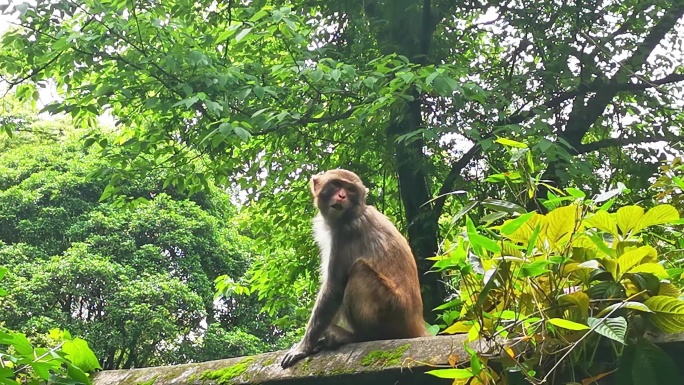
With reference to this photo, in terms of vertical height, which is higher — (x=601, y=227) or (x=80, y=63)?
(x=80, y=63)

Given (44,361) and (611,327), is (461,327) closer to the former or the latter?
(611,327)

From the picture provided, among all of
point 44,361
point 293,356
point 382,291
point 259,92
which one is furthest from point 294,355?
point 259,92

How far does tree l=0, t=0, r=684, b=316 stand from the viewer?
7.45 metres

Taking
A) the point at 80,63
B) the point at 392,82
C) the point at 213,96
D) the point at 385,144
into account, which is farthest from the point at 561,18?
the point at 80,63

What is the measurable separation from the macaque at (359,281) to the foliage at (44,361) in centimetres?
117

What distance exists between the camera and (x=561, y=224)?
2.21 metres

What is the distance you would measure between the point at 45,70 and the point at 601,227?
773cm

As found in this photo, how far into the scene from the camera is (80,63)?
26.8ft

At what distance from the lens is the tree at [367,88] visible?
7.45 m

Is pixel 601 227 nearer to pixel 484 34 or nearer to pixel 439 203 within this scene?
pixel 439 203

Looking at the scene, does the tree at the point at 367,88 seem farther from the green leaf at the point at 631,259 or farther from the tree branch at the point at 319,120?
the green leaf at the point at 631,259

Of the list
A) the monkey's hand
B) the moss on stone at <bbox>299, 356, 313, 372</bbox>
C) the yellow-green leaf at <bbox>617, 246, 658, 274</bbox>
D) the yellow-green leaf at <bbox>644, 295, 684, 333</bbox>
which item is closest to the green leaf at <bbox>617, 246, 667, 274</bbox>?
the yellow-green leaf at <bbox>617, 246, 658, 274</bbox>

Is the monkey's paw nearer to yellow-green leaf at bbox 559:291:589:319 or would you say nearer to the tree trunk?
yellow-green leaf at bbox 559:291:589:319

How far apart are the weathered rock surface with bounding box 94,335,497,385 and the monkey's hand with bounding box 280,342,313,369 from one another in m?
0.03
